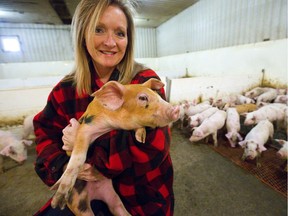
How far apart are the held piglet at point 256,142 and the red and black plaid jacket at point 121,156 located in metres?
1.50

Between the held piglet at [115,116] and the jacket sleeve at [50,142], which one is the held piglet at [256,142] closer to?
the held piglet at [115,116]

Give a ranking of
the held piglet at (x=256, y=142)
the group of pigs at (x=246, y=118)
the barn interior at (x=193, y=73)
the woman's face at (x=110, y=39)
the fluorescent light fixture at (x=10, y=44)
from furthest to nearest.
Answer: the fluorescent light fixture at (x=10, y=44)
the group of pigs at (x=246, y=118)
the held piglet at (x=256, y=142)
the barn interior at (x=193, y=73)
the woman's face at (x=110, y=39)

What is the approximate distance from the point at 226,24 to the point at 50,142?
5063 millimetres

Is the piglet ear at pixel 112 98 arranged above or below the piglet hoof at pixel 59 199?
above

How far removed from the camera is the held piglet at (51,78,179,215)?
25.8 inches

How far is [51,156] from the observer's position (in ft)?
2.92

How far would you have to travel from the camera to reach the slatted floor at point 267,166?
1842mm

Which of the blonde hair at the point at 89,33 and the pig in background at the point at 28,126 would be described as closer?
the blonde hair at the point at 89,33

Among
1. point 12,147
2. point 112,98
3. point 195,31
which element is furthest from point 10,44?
point 112,98

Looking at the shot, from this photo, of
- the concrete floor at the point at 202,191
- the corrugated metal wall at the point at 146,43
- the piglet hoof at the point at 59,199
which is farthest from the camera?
the corrugated metal wall at the point at 146,43

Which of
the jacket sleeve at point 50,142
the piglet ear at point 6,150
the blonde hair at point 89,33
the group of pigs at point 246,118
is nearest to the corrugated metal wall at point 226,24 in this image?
the group of pigs at point 246,118

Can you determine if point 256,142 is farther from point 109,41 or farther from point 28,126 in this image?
point 28,126

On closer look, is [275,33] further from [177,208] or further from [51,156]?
[51,156]

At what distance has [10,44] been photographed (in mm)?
7457
